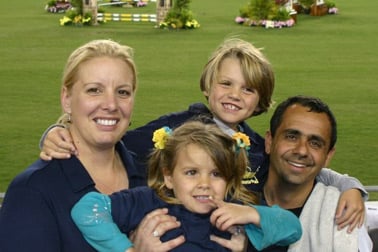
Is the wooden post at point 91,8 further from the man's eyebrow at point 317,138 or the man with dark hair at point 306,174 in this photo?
the man's eyebrow at point 317,138

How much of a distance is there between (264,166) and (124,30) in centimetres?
1669

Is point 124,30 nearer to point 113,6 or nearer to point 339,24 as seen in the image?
point 339,24

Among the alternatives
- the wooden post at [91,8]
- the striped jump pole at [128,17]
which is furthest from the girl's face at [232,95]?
the striped jump pole at [128,17]

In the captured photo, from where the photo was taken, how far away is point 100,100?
3.12 metres

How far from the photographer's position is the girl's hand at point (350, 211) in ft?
11.8

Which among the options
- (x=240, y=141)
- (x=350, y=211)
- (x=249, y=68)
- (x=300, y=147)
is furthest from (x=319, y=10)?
(x=240, y=141)

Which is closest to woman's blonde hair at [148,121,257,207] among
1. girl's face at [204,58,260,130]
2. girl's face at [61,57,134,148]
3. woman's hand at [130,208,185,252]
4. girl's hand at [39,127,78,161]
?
woman's hand at [130,208,185,252]

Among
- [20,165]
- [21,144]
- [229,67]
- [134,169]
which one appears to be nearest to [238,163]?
[134,169]

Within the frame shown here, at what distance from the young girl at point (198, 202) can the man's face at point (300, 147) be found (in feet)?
1.57

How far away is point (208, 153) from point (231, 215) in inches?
10.0

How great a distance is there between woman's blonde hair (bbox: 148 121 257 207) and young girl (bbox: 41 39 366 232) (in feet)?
1.59

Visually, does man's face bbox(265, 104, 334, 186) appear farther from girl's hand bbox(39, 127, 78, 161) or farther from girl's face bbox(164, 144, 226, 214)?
girl's hand bbox(39, 127, 78, 161)

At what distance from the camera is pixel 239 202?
10.8ft

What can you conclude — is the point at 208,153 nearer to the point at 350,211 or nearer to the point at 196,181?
the point at 196,181
